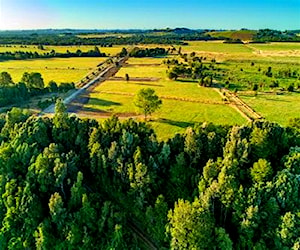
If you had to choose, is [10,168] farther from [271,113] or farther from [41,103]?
[271,113]

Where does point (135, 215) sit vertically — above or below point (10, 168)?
below

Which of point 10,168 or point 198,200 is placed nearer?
point 198,200

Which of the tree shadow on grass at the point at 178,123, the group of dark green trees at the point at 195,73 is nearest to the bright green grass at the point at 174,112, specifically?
the tree shadow on grass at the point at 178,123

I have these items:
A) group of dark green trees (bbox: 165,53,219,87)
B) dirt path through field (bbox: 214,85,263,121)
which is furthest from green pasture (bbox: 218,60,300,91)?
dirt path through field (bbox: 214,85,263,121)

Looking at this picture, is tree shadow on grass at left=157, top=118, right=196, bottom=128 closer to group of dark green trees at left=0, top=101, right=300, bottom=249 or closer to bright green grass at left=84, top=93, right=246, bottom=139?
bright green grass at left=84, top=93, right=246, bottom=139

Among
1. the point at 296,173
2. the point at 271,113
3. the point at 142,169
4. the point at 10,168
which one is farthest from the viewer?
the point at 271,113

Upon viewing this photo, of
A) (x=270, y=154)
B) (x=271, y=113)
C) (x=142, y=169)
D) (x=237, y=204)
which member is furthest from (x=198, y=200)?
(x=271, y=113)

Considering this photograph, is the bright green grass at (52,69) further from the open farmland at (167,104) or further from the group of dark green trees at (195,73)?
the group of dark green trees at (195,73)
